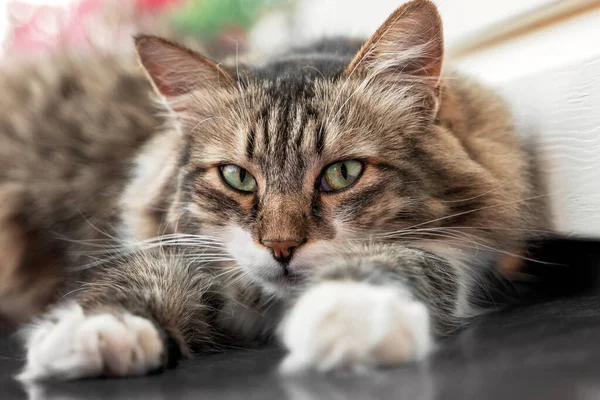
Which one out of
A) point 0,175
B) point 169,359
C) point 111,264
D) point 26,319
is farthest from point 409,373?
point 0,175

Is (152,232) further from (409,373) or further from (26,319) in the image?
(409,373)

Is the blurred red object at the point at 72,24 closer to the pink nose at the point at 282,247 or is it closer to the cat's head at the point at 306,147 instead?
the cat's head at the point at 306,147

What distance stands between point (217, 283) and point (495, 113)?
2.54ft

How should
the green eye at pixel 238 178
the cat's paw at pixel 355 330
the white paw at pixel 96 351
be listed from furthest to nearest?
the green eye at pixel 238 178 < the white paw at pixel 96 351 < the cat's paw at pixel 355 330

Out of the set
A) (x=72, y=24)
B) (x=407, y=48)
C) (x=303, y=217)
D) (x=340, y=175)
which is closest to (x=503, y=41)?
(x=407, y=48)

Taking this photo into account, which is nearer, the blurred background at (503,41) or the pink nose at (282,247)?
the pink nose at (282,247)

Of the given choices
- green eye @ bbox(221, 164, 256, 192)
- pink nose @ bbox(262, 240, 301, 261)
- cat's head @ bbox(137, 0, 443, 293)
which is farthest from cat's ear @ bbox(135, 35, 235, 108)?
pink nose @ bbox(262, 240, 301, 261)

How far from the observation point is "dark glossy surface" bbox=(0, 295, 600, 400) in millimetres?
667

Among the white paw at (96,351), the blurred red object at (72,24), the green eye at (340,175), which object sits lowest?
the white paw at (96,351)

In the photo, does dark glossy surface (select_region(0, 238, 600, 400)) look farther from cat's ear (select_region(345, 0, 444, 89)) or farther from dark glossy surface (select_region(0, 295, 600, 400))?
cat's ear (select_region(345, 0, 444, 89))

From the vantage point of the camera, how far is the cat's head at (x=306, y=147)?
112 cm

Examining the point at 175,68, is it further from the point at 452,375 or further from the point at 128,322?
the point at 452,375

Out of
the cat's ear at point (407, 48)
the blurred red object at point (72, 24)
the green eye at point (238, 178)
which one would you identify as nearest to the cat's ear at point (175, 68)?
the green eye at point (238, 178)

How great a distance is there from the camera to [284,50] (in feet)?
6.11
